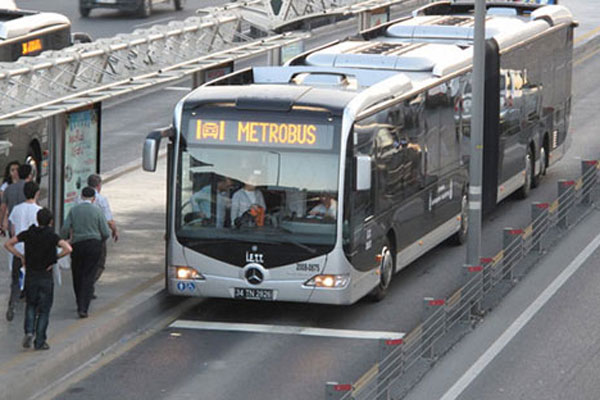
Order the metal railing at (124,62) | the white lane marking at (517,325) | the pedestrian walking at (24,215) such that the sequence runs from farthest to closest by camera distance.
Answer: the metal railing at (124,62), the pedestrian walking at (24,215), the white lane marking at (517,325)

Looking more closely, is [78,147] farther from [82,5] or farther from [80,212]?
[82,5]

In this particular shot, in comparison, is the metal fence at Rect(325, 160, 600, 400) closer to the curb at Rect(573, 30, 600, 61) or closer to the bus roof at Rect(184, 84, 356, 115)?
the bus roof at Rect(184, 84, 356, 115)

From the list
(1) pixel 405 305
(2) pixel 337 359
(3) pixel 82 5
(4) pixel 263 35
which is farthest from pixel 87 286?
(3) pixel 82 5

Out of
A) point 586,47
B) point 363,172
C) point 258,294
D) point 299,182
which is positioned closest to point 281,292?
point 258,294

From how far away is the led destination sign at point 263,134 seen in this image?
57.7ft

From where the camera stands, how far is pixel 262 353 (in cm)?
1688

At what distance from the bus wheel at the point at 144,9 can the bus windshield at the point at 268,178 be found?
34445mm

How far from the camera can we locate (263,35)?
91.8 feet

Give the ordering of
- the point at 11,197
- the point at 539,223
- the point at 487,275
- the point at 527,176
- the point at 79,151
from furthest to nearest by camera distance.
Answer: the point at 527,176
the point at 539,223
the point at 79,151
the point at 487,275
the point at 11,197

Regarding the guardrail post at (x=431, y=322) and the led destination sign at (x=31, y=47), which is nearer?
the guardrail post at (x=431, y=322)

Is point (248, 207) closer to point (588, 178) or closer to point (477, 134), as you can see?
point (477, 134)

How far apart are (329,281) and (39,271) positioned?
11.9 feet

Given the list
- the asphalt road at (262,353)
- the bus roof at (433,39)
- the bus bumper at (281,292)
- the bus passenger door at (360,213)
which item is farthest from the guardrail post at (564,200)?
the bus bumper at (281,292)

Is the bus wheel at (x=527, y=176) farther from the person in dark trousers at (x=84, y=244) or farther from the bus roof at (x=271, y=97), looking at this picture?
the person in dark trousers at (x=84, y=244)
